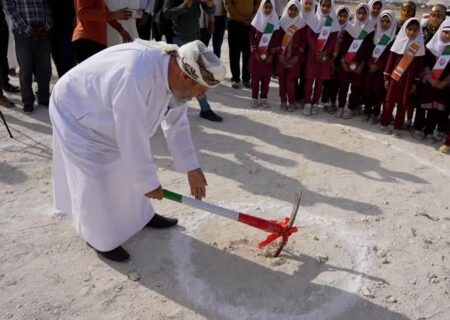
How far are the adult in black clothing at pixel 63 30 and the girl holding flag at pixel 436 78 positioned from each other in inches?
186

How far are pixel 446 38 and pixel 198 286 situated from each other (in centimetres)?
440

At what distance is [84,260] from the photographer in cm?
372

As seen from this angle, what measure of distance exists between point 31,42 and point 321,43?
392 cm

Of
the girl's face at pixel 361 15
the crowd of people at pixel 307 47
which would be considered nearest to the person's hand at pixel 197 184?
the crowd of people at pixel 307 47

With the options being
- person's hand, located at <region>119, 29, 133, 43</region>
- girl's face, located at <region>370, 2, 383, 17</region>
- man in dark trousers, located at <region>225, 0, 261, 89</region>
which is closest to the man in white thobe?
person's hand, located at <region>119, 29, 133, 43</region>

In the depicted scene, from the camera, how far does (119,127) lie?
9.86ft

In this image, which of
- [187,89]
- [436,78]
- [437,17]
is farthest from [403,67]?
[187,89]

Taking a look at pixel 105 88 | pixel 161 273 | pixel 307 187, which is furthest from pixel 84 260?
pixel 307 187

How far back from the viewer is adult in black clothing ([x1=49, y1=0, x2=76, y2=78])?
6.48m

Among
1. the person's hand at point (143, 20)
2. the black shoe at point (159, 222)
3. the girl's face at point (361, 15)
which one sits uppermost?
the girl's face at point (361, 15)

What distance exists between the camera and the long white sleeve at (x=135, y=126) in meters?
2.93

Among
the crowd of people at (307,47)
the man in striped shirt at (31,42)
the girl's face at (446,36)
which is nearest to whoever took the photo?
the girl's face at (446,36)

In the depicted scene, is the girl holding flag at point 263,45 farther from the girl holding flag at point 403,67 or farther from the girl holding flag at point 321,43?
the girl holding flag at point 403,67

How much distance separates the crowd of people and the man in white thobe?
237 cm
